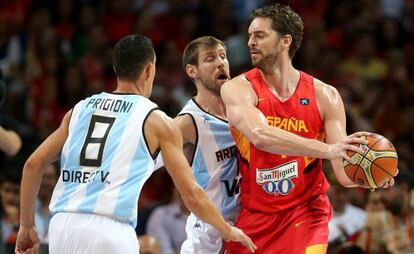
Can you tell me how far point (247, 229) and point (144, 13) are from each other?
28.6 ft

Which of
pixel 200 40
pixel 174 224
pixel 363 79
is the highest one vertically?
pixel 200 40

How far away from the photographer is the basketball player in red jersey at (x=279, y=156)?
734cm

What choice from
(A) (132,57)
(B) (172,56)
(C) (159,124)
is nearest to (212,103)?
(A) (132,57)

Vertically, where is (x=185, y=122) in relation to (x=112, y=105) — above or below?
below

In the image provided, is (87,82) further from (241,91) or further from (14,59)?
(241,91)

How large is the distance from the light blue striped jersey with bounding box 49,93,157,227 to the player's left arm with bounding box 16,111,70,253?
113mm

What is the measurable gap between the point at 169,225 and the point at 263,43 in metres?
5.04

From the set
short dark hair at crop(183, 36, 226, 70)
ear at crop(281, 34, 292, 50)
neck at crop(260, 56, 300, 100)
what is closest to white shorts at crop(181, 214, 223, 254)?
neck at crop(260, 56, 300, 100)

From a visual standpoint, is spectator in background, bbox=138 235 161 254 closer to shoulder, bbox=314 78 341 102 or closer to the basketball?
shoulder, bbox=314 78 341 102

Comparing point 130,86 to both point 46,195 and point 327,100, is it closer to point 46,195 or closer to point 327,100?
point 327,100

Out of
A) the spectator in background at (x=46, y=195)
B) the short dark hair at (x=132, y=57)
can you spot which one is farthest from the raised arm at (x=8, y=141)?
the short dark hair at (x=132, y=57)

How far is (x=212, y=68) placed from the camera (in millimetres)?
8039

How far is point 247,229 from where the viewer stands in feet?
24.5

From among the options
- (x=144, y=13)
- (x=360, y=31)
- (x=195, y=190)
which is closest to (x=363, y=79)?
(x=360, y=31)
